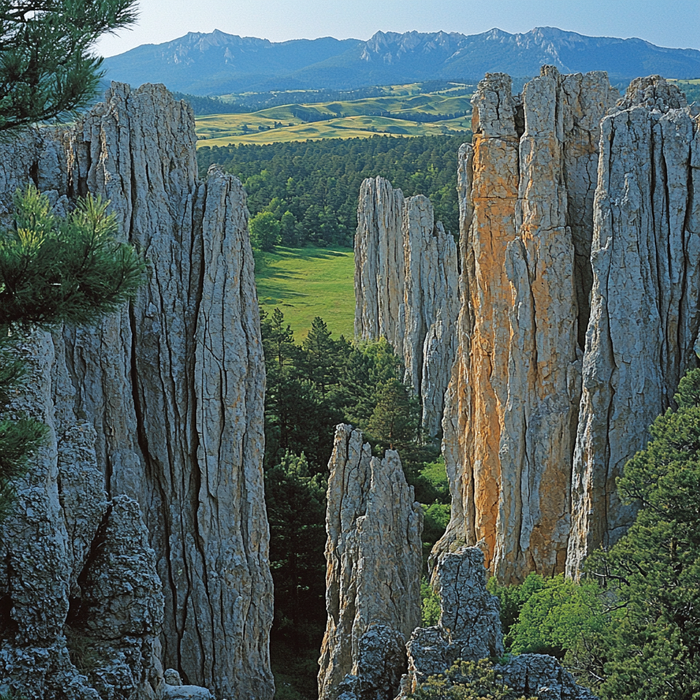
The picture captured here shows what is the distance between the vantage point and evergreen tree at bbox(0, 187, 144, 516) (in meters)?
6.55

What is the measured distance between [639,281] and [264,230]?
69.2 meters

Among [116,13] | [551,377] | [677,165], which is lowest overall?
[551,377]

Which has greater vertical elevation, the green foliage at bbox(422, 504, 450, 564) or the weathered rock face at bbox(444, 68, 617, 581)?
the weathered rock face at bbox(444, 68, 617, 581)

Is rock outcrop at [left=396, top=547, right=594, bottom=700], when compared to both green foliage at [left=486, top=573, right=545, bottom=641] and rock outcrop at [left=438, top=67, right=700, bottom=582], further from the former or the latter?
rock outcrop at [left=438, top=67, right=700, bottom=582]

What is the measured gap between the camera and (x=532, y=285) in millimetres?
18656

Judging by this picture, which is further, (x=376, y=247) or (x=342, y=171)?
(x=342, y=171)

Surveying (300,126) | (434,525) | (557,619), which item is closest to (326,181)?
(434,525)

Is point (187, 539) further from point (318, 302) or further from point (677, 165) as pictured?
point (318, 302)

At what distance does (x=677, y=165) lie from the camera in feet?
52.5

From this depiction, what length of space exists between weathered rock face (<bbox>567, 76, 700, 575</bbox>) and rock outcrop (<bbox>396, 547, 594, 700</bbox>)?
6.67 metres

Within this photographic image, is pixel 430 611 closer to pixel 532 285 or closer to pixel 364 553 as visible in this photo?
pixel 364 553

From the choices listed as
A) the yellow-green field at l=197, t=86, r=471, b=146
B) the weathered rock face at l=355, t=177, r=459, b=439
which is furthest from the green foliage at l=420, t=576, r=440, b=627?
the yellow-green field at l=197, t=86, r=471, b=146

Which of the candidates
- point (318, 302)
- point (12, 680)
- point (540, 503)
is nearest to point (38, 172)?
point (12, 680)

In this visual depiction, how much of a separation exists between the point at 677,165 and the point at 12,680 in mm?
14517
